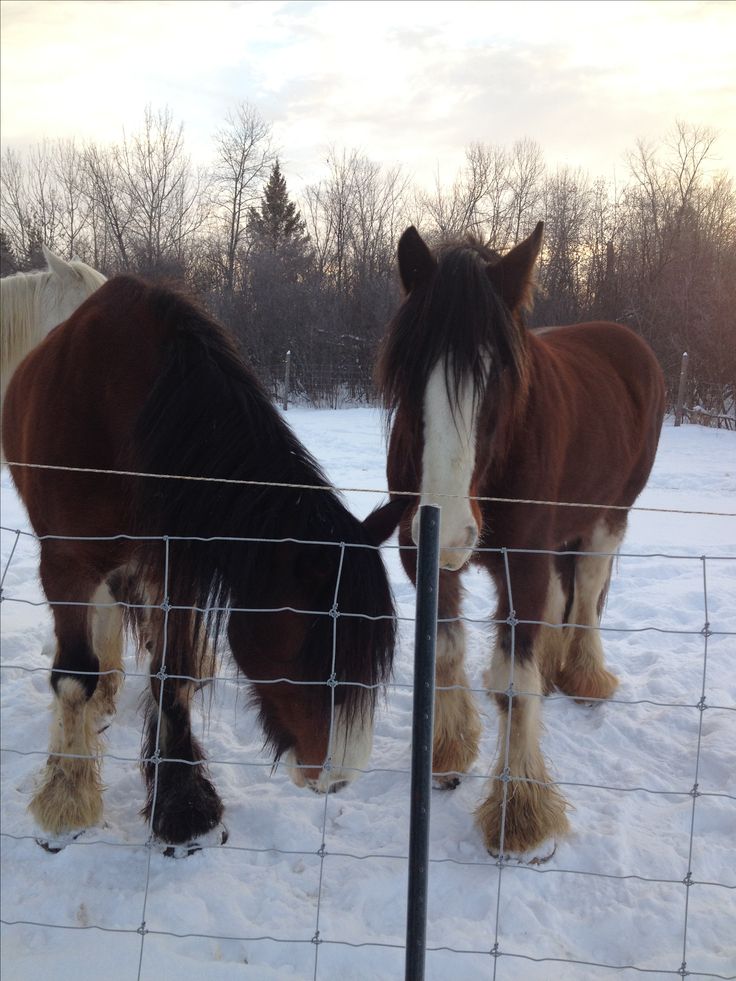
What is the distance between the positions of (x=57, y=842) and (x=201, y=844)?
A: 531mm

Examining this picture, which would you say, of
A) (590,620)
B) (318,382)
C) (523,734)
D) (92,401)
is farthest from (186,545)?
(318,382)

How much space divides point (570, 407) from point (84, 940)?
266 cm

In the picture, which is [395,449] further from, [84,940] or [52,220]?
[52,220]

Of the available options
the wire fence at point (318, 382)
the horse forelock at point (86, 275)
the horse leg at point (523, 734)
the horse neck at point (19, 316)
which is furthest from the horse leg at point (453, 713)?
the wire fence at point (318, 382)

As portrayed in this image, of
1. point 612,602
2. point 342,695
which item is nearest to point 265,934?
point 342,695

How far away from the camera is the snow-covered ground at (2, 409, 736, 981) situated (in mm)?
2119

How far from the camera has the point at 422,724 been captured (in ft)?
5.22

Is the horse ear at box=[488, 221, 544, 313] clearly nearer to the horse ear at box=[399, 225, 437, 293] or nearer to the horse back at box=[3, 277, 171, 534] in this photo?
the horse ear at box=[399, 225, 437, 293]

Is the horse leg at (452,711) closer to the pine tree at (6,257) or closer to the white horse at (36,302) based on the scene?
the white horse at (36,302)

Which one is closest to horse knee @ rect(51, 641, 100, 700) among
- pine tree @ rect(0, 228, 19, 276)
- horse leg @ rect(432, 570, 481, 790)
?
horse leg @ rect(432, 570, 481, 790)

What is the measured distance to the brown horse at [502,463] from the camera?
7.34 ft

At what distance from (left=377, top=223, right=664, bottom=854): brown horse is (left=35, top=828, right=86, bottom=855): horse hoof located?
141 cm

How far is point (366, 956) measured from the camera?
6.95 ft

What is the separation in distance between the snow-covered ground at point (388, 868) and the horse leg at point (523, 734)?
0.11m
